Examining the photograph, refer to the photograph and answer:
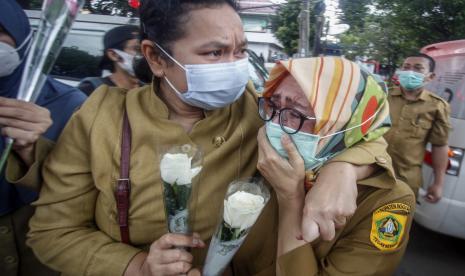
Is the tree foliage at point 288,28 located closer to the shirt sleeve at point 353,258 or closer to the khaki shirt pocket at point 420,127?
the khaki shirt pocket at point 420,127

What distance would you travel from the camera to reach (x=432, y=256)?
13.3 feet

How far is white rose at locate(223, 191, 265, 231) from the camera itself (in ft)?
3.67

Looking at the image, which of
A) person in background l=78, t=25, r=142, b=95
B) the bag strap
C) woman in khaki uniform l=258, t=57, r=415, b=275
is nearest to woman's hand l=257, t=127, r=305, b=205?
woman in khaki uniform l=258, t=57, r=415, b=275

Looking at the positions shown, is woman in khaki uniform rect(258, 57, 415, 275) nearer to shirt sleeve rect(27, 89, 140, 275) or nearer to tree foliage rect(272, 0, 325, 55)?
shirt sleeve rect(27, 89, 140, 275)

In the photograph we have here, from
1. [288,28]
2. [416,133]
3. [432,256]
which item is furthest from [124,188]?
[288,28]

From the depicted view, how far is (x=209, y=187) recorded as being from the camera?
1396mm

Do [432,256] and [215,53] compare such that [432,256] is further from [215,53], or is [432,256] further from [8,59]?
[8,59]

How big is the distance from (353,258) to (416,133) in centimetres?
273

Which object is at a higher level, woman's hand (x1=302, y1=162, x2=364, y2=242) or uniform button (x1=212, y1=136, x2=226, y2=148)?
uniform button (x1=212, y1=136, x2=226, y2=148)

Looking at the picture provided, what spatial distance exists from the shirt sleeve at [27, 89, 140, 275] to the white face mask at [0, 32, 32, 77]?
16.5 inches

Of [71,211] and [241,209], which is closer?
[241,209]

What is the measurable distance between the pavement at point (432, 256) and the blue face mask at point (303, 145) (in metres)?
2.90

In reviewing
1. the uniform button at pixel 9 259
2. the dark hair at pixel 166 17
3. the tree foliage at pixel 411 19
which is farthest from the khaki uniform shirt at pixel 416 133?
the tree foliage at pixel 411 19

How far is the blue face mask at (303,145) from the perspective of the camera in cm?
131
